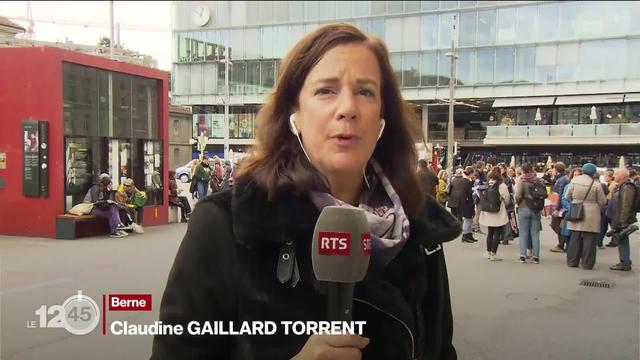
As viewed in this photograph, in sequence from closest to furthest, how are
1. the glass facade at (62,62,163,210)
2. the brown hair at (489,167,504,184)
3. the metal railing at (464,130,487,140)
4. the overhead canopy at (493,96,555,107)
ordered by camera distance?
the brown hair at (489,167,504,184)
the glass facade at (62,62,163,210)
the overhead canopy at (493,96,555,107)
the metal railing at (464,130,487,140)

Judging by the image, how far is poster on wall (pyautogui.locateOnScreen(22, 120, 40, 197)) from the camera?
11336 mm

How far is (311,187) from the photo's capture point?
5.89 ft

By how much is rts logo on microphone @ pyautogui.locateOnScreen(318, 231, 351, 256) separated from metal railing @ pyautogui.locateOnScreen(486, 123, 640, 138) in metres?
13.7

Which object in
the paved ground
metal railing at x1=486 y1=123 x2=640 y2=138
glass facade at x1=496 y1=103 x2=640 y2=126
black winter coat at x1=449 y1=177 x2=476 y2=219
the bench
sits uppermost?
glass facade at x1=496 y1=103 x2=640 y2=126

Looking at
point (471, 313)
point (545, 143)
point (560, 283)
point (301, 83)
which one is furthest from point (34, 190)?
point (545, 143)

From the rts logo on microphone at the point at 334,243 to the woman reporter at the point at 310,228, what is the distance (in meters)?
0.22

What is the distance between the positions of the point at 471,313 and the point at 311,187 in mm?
5565

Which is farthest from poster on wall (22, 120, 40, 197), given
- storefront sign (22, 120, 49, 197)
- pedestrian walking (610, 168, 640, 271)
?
pedestrian walking (610, 168, 640, 271)

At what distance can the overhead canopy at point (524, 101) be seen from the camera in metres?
32.7

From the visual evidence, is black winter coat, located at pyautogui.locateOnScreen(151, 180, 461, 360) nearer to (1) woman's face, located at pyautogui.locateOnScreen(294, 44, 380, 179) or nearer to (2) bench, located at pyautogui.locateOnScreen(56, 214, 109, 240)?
(1) woman's face, located at pyautogui.locateOnScreen(294, 44, 380, 179)

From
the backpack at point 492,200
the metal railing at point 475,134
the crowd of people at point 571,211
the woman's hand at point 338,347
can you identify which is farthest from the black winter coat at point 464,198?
the metal railing at point 475,134

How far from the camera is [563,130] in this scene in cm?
2428

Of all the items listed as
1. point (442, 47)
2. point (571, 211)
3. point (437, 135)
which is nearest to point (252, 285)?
point (571, 211)

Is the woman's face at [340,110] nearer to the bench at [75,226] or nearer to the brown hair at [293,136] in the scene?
the brown hair at [293,136]
